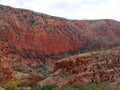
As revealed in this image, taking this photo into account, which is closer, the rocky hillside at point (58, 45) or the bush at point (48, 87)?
the bush at point (48, 87)

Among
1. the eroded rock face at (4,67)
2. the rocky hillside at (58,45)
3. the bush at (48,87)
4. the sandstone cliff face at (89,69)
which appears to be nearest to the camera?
the eroded rock face at (4,67)

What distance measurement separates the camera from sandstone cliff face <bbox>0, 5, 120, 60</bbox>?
125 meters

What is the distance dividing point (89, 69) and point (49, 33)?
5436 cm

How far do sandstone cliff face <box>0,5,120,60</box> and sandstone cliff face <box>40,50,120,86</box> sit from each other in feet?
108

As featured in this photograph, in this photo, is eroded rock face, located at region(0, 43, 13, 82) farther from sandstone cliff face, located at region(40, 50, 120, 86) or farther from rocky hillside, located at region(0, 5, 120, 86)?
rocky hillside, located at region(0, 5, 120, 86)

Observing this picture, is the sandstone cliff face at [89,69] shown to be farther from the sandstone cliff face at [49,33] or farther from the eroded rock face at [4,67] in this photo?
the sandstone cliff face at [49,33]

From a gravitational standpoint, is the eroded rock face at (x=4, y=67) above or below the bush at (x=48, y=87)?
above

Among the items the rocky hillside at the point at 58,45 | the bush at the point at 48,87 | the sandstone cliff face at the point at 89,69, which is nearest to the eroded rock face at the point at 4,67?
the bush at the point at 48,87

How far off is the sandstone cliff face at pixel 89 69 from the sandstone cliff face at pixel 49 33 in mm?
32962

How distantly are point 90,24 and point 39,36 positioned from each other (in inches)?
976

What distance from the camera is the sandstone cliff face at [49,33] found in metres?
125

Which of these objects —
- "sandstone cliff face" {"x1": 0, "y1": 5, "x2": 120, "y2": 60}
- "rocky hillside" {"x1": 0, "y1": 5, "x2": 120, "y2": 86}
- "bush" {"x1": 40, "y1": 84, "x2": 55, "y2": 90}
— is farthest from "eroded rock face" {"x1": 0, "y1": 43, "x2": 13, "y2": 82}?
"sandstone cliff face" {"x1": 0, "y1": 5, "x2": 120, "y2": 60}

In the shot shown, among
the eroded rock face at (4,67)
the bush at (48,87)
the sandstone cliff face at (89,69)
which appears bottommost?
the bush at (48,87)

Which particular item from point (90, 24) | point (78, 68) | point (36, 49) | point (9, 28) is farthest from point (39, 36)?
point (78, 68)
